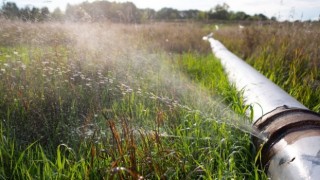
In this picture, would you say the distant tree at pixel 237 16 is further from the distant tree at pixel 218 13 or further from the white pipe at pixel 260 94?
the white pipe at pixel 260 94

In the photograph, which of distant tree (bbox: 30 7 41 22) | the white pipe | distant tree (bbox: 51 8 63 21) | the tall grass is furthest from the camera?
distant tree (bbox: 51 8 63 21)

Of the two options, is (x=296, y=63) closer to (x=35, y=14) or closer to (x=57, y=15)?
(x=35, y=14)

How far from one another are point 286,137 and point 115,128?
2.80ft

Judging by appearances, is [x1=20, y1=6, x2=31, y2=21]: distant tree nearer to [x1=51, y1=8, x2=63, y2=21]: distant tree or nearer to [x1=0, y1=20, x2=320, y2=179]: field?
[x1=0, y1=20, x2=320, y2=179]: field

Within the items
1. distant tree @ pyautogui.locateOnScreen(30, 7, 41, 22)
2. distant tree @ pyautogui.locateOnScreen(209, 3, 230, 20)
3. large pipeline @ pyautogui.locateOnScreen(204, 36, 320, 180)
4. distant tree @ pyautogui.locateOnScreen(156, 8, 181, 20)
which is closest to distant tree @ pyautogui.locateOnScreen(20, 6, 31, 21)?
distant tree @ pyautogui.locateOnScreen(30, 7, 41, 22)

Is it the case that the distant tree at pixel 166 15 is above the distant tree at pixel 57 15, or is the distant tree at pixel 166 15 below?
above

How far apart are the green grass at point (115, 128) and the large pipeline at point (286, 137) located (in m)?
0.13

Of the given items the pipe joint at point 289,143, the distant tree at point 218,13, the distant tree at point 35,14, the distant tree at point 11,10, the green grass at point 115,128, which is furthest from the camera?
the distant tree at point 218,13

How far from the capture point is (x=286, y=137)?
1.55 m

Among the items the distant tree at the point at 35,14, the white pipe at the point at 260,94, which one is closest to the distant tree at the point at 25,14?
the distant tree at the point at 35,14

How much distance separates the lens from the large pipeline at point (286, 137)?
4.34 ft

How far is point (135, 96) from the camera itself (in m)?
3.07

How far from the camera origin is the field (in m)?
1.69

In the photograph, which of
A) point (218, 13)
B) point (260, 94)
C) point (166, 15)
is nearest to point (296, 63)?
point (260, 94)
